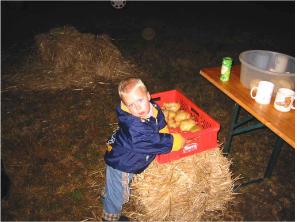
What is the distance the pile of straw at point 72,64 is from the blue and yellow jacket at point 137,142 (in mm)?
4103

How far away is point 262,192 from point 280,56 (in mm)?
1888

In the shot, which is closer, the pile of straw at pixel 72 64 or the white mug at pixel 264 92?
the white mug at pixel 264 92

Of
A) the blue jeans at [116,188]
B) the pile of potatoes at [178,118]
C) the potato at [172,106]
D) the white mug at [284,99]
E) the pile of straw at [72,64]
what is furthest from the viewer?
the pile of straw at [72,64]

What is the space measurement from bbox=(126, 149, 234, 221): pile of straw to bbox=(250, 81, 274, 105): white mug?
0.79 metres

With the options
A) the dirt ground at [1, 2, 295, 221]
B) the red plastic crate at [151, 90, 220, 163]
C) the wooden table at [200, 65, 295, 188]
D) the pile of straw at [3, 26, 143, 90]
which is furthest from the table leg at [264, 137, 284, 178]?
the pile of straw at [3, 26, 143, 90]

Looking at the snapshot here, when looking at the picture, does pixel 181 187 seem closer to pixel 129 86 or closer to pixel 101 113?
pixel 129 86

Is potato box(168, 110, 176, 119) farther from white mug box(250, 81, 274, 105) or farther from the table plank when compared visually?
white mug box(250, 81, 274, 105)

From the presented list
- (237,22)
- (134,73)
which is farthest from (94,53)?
(237,22)

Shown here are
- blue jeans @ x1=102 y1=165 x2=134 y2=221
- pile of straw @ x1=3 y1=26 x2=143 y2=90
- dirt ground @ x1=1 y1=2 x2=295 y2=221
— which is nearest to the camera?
blue jeans @ x1=102 y1=165 x2=134 y2=221

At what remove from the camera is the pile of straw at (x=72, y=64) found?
23.2 ft

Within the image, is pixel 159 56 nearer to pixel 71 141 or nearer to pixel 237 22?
pixel 71 141

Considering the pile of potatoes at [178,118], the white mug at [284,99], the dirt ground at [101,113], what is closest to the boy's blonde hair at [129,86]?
the pile of potatoes at [178,118]

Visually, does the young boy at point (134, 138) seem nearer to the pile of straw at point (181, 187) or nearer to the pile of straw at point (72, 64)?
the pile of straw at point (181, 187)

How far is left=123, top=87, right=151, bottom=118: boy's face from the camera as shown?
2783mm
